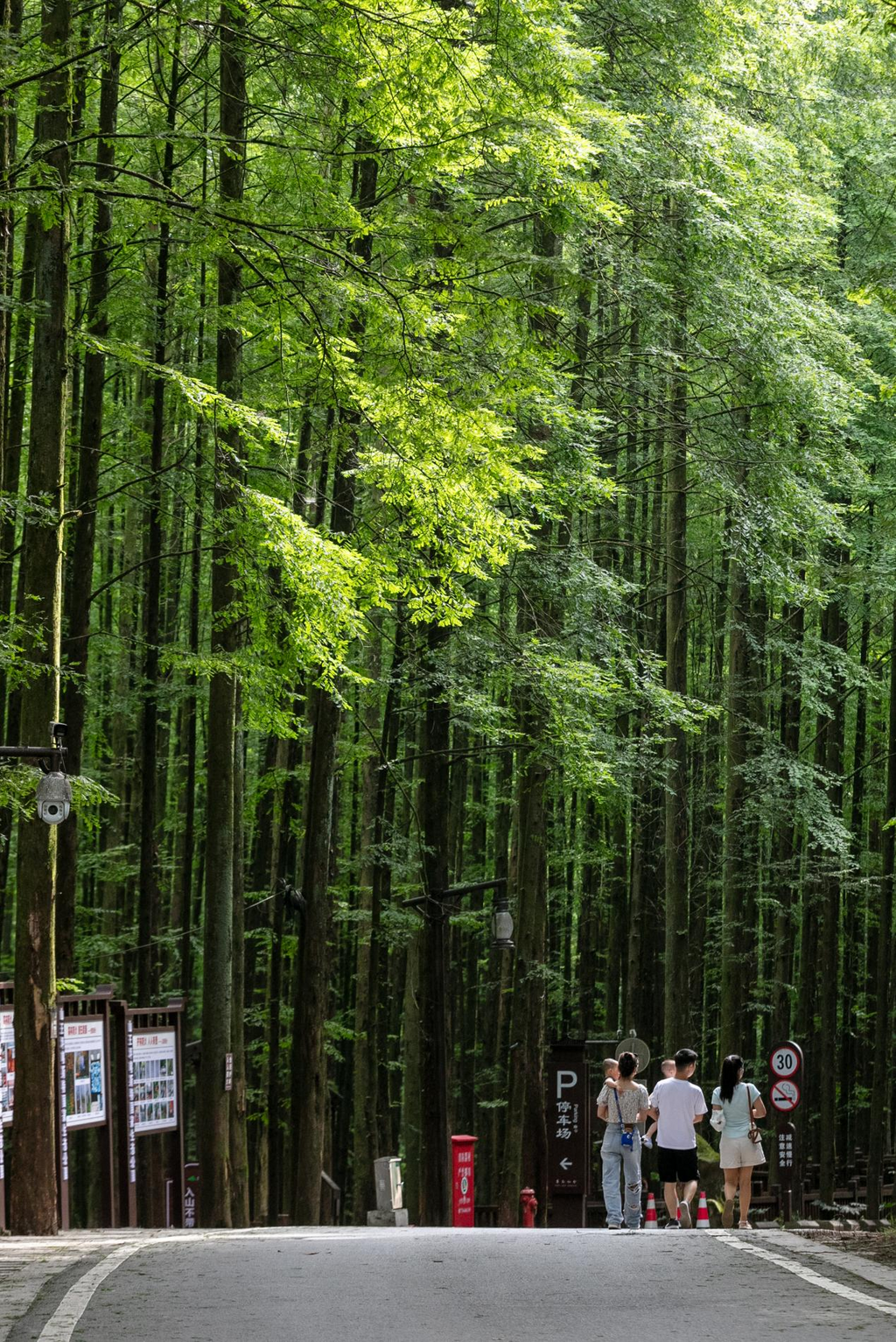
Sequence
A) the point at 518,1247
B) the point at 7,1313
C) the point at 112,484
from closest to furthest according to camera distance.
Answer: the point at 7,1313 → the point at 518,1247 → the point at 112,484

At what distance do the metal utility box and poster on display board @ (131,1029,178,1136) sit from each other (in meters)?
6.43

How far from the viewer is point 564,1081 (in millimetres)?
21469

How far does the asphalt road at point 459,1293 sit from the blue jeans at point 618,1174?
92.0 inches

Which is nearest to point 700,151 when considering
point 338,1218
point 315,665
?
point 315,665

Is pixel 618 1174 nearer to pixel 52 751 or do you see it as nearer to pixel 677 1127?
pixel 677 1127

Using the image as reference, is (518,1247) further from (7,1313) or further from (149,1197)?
(149,1197)

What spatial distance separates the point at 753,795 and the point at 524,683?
284 inches

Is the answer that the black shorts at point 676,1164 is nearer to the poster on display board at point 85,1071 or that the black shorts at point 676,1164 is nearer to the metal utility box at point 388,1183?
the poster on display board at point 85,1071

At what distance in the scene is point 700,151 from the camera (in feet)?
58.0

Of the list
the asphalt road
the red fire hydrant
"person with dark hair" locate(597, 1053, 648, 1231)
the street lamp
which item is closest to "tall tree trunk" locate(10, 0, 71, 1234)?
the asphalt road

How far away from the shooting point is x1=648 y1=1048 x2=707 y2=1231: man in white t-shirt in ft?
46.3

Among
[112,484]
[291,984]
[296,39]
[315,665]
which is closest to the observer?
[296,39]

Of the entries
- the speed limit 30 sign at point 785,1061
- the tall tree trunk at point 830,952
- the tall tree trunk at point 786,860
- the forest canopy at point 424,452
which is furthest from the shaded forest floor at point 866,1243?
the tall tree trunk at point 830,952

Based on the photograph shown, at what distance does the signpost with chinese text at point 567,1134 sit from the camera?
21.3 meters
